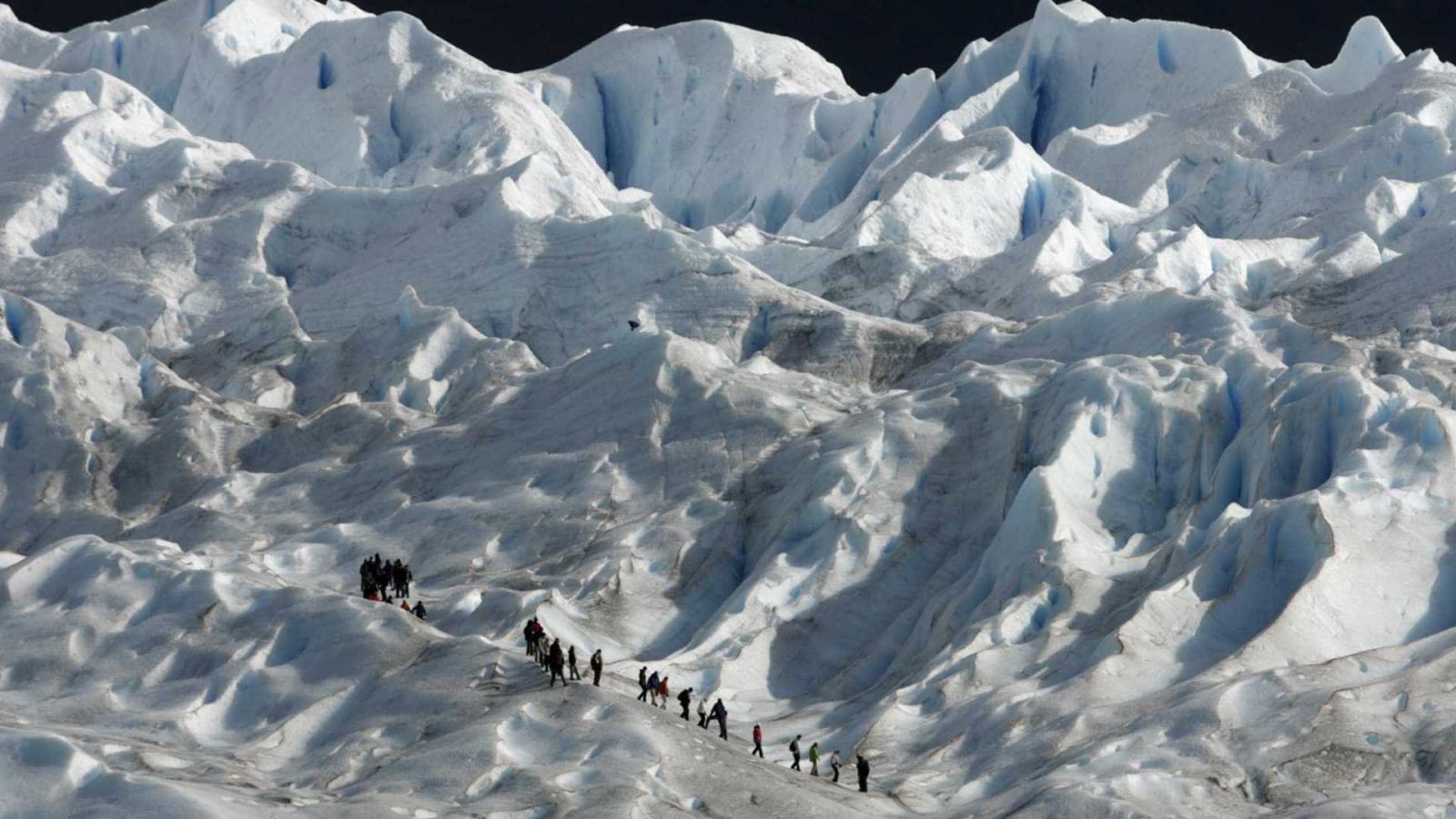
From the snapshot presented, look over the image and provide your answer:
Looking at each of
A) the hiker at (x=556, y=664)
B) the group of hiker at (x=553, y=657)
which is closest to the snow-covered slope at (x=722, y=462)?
the group of hiker at (x=553, y=657)

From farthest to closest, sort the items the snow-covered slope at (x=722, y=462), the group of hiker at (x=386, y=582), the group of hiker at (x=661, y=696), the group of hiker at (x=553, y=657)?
the group of hiker at (x=386, y=582), the group of hiker at (x=553, y=657), the group of hiker at (x=661, y=696), the snow-covered slope at (x=722, y=462)

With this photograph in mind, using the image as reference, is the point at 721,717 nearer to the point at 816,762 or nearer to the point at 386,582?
the point at 816,762

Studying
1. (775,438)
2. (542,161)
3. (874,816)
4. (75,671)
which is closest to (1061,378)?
(775,438)

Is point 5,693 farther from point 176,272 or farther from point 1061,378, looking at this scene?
point 176,272

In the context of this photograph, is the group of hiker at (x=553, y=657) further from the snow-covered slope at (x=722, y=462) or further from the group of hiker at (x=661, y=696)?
the snow-covered slope at (x=722, y=462)

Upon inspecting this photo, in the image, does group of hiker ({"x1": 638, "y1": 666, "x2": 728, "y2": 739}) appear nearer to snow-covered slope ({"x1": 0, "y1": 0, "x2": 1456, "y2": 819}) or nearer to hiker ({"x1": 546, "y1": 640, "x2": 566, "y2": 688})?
hiker ({"x1": 546, "y1": 640, "x2": 566, "y2": 688})

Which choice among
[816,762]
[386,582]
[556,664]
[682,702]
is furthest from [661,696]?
[386,582]

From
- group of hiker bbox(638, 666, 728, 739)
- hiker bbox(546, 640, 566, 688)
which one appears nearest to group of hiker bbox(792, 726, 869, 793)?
group of hiker bbox(638, 666, 728, 739)
